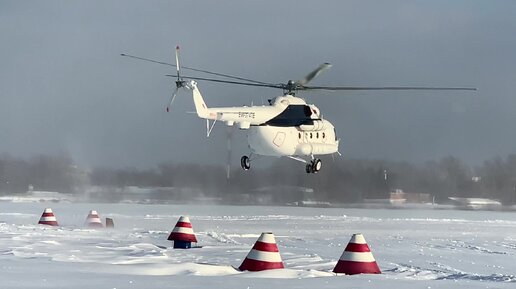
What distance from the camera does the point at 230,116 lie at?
25.8 m

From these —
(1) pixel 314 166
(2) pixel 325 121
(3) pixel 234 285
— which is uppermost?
(2) pixel 325 121

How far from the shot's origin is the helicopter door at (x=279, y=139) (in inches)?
1121

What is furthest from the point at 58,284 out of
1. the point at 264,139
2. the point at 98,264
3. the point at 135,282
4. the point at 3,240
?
the point at 264,139

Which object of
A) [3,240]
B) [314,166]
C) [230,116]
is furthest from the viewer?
[314,166]

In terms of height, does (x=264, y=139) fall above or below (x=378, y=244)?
above

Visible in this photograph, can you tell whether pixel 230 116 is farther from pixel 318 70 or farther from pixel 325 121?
pixel 325 121

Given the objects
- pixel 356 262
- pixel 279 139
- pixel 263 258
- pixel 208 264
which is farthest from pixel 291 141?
pixel 263 258

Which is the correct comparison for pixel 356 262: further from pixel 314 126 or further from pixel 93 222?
pixel 314 126

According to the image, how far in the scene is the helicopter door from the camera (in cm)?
2847

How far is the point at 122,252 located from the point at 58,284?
4.82 metres

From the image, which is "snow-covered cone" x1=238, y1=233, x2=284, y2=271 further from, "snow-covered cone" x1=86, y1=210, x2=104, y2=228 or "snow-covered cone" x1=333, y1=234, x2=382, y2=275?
"snow-covered cone" x1=86, y1=210, x2=104, y2=228

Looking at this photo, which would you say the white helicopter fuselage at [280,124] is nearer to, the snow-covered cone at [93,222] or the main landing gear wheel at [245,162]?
the main landing gear wheel at [245,162]

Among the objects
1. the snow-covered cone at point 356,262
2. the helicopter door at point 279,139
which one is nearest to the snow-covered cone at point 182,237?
the snow-covered cone at point 356,262

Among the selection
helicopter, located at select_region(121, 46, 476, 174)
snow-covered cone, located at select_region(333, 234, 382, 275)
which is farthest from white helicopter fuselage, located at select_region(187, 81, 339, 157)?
snow-covered cone, located at select_region(333, 234, 382, 275)
